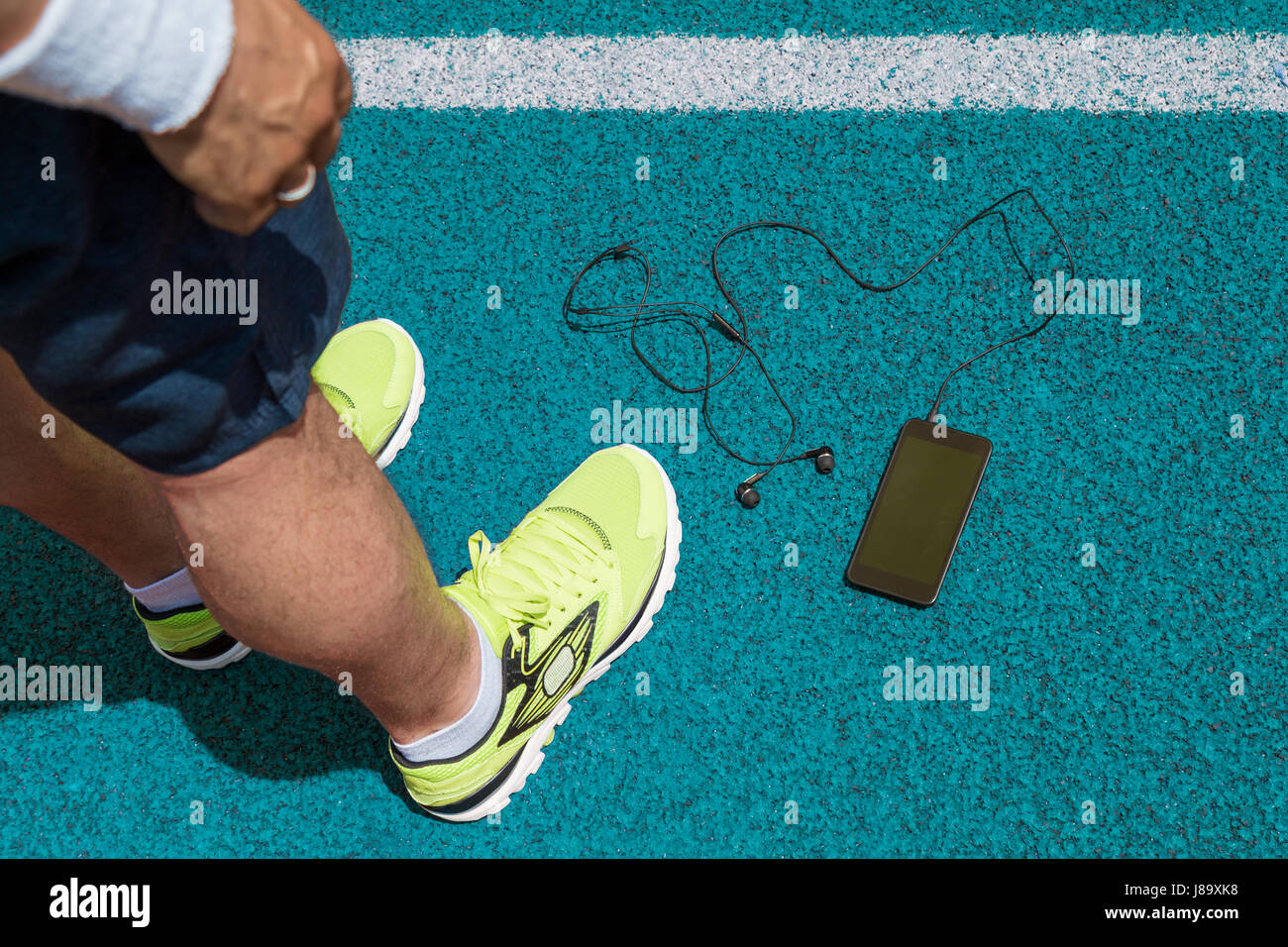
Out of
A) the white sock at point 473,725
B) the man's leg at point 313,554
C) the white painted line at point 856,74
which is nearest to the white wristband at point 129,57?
Result: the man's leg at point 313,554

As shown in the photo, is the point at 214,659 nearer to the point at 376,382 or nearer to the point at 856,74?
the point at 376,382

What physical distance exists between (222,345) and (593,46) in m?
1.21

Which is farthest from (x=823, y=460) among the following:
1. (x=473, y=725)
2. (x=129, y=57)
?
(x=129, y=57)

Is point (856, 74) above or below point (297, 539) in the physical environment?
above

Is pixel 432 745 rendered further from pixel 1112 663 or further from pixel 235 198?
pixel 1112 663

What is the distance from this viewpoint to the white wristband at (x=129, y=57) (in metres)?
0.44

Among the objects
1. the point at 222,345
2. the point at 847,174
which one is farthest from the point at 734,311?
the point at 222,345

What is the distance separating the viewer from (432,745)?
3.90ft

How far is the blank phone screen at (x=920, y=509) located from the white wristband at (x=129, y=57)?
3.90ft

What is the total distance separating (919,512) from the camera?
4.82 feet

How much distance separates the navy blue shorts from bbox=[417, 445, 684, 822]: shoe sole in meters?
0.75

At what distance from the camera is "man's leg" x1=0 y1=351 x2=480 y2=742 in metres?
0.82

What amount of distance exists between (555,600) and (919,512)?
61 cm

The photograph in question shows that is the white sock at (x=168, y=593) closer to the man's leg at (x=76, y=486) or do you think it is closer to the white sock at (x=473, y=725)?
the man's leg at (x=76, y=486)
